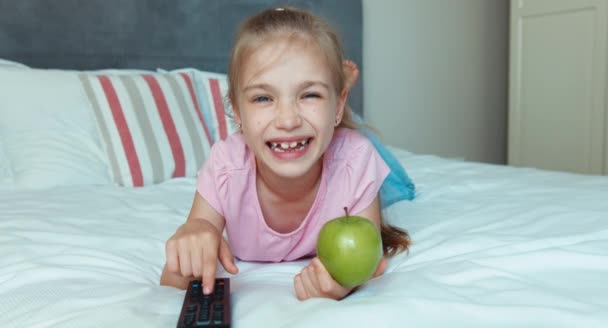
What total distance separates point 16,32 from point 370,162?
4.39 ft

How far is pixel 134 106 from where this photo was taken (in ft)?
5.09

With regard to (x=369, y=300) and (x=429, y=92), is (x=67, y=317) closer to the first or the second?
(x=369, y=300)

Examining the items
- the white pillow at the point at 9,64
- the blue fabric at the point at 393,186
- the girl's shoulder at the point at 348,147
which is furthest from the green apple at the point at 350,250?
the white pillow at the point at 9,64

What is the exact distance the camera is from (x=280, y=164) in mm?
843

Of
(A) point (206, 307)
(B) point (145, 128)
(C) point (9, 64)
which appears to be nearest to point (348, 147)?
(A) point (206, 307)

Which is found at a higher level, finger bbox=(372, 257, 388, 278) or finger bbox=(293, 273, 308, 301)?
finger bbox=(293, 273, 308, 301)

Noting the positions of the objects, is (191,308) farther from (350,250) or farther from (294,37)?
(294,37)

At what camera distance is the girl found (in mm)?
817

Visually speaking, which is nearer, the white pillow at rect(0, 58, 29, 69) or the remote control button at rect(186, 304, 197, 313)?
the remote control button at rect(186, 304, 197, 313)

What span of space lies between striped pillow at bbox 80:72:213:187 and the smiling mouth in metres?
0.73

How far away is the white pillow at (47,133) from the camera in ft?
4.49

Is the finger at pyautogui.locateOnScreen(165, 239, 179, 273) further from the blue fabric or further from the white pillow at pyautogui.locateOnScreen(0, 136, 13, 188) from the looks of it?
the white pillow at pyautogui.locateOnScreen(0, 136, 13, 188)

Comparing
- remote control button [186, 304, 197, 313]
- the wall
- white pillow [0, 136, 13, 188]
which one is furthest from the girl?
the wall

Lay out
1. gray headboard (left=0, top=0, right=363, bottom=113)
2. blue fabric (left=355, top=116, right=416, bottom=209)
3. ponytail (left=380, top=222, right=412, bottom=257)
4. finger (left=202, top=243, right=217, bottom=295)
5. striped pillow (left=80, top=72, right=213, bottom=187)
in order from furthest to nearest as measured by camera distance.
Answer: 1. gray headboard (left=0, top=0, right=363, bottom=113)
2. striped pillow (left=80, top=72, right=213, bottom=187)
3. blue fabric (left=355, top=116, right=416, bottom=209)
4. ponytail (left=380, top=222, right=412, bottom=257)
5. finger (left=202, top=243, right=217, bottom=295)
